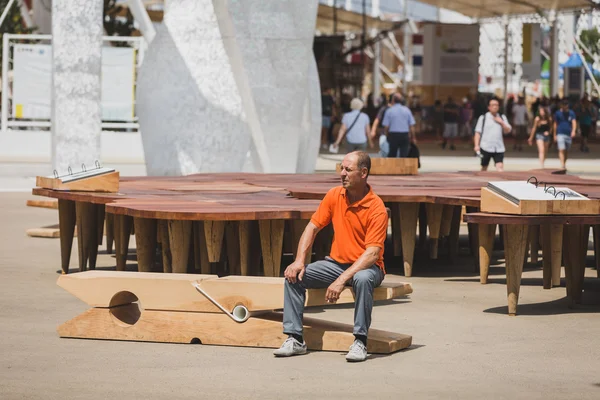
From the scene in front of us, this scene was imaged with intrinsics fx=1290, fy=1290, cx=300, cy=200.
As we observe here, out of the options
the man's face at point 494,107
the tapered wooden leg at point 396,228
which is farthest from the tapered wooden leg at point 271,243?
the man's face at point 494,107

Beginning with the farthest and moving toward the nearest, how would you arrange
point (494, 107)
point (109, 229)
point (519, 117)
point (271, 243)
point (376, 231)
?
point (519, 117) < point (494, 107) < point (109, 229) < point (271, 243) < point (376, 231)

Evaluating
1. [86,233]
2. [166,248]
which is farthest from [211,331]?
[86,233]

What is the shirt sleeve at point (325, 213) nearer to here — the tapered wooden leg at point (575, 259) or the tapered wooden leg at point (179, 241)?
the tapered wooden leg at point (179, 241)

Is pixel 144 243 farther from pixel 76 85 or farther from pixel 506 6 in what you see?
pixel 506 6

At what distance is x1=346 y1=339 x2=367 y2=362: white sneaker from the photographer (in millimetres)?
7285

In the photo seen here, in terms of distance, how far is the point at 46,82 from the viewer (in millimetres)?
27828

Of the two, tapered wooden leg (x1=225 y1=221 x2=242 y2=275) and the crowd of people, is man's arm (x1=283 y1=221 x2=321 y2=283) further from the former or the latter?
the crowd of people

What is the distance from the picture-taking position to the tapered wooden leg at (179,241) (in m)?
10.1

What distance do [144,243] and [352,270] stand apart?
3386 mm

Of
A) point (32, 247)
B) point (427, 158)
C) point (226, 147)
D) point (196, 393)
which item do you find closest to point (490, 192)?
point (196, 393)

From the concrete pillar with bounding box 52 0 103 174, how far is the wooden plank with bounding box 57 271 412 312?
10.3m

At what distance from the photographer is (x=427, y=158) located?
104ft

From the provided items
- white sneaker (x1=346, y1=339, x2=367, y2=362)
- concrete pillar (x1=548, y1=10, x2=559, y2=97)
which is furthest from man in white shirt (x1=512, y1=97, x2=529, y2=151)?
white sneaker (x1=346, y1=339, x2=367, y2=362)

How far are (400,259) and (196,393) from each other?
6.76 m
